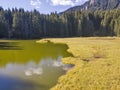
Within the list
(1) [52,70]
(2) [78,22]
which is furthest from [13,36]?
(1) [52,70]

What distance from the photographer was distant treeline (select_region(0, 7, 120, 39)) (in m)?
128

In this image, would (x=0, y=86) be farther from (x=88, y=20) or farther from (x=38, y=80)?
(x=88, y=20)

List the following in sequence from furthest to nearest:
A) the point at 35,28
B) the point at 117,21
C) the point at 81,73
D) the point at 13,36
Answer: the point at 117,21 → the point at 35,28 → the point at 13,36 → the point at 81,73

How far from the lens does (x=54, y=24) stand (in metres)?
148

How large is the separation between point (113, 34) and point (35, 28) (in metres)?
50.8

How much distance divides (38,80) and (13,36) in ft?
325

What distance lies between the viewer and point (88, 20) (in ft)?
513

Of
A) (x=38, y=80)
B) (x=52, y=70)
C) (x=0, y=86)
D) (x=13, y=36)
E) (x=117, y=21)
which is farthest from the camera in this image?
(x=117, y=21)

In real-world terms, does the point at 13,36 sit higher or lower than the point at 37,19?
lower

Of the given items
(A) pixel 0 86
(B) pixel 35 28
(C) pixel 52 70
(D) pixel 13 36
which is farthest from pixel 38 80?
→ (B) pixel 35 28

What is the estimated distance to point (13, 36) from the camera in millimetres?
124375

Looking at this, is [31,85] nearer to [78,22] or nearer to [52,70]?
[52,70]

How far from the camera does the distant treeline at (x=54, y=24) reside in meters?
128

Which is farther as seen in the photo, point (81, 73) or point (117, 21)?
point (117, 21)
